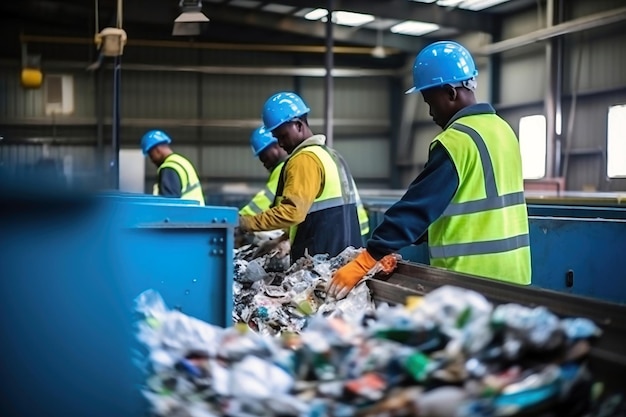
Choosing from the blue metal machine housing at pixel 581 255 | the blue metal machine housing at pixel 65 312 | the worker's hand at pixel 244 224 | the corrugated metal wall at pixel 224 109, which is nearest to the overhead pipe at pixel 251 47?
the corrugated metal wall at pixel 224 109

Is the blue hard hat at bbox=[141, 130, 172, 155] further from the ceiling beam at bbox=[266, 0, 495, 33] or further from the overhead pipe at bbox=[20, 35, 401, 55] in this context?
the overhead pipe at bbox=[20, 35, 401, 55]

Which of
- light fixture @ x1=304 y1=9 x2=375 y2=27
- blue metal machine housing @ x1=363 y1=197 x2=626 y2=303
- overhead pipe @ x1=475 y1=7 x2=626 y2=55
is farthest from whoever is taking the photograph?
light fixture @ x1=304 y1=9 x2=375 y2=27

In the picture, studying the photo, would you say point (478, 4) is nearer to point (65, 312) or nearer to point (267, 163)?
point (267, 163)

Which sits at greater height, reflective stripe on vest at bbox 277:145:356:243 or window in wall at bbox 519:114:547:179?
window in wall at bbox 519:114:547:179

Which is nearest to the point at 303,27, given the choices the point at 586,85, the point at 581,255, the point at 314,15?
the point at 314,15

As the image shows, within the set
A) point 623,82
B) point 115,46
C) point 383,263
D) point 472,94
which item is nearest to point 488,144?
point 472,94

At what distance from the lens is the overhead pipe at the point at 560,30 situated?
30.8 feet

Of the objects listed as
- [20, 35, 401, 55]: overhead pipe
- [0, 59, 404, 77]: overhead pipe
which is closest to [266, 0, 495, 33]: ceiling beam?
[20, 35, 401, 55]: overhead pipe

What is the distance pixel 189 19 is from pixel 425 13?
24.3 feet

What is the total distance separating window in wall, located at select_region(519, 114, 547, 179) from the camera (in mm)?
10945

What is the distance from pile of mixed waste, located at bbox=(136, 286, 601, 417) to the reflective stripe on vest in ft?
7.15

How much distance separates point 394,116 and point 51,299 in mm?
13864

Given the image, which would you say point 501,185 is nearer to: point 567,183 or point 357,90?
point 567,183

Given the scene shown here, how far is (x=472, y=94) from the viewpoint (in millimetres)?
2705
